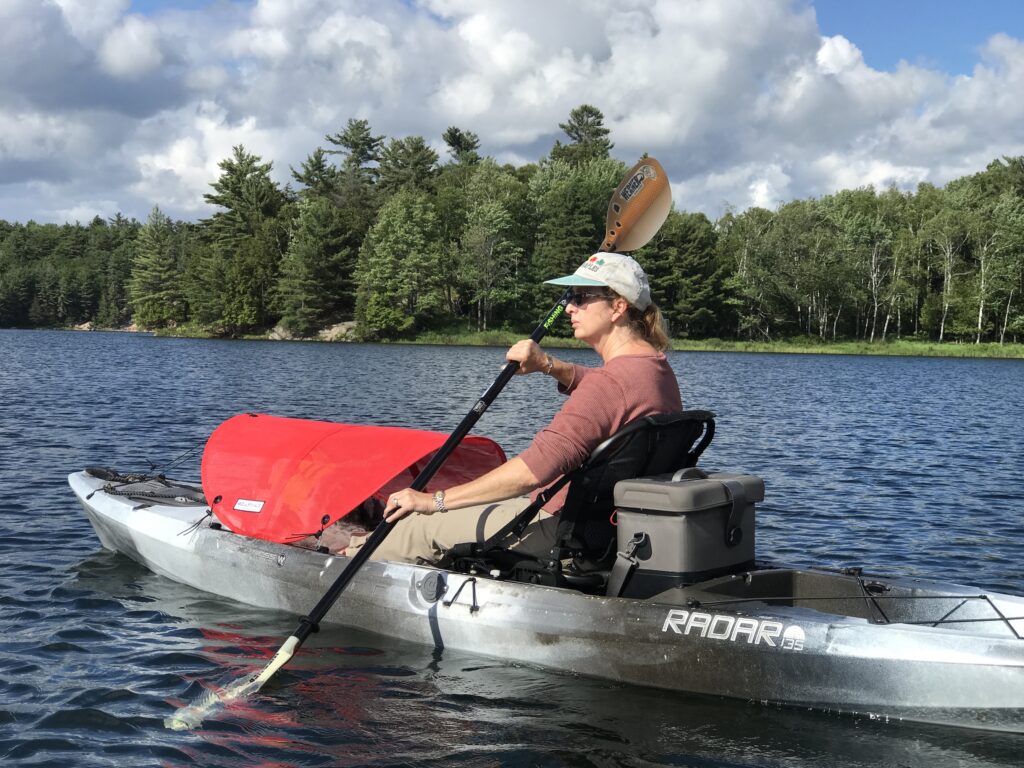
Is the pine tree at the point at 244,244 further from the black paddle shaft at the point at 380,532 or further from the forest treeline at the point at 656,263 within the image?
the black paddle shaft at the point at 380,532

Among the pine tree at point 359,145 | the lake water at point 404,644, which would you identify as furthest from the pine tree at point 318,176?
the lake water at point 404,644

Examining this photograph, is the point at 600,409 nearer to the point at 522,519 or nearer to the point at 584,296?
the point at 584,296

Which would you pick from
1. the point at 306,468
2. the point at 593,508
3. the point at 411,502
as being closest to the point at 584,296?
the point at 593,508

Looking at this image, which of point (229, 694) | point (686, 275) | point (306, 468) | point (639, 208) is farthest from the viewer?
point (686, 275)

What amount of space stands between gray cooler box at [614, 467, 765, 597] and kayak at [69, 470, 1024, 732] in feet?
0.04

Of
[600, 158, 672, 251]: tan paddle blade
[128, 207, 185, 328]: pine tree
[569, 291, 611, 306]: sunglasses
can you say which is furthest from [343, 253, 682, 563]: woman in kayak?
[128, 207, 185, 328]: pine tree

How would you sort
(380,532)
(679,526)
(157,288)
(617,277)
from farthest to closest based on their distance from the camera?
(157,288) < (380,532) < (617,277) < (679,526)

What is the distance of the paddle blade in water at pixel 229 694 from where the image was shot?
19.3 ft

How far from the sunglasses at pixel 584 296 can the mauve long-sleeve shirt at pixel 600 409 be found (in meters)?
0.37

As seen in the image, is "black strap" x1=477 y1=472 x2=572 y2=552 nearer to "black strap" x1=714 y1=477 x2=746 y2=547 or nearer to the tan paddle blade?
"black strap" x1=714 y1=477 x2=746 y2=547

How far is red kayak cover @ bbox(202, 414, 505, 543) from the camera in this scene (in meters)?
7.03

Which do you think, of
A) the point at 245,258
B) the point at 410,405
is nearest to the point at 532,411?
the point at 410,405

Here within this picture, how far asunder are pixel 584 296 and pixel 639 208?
7.31 feet

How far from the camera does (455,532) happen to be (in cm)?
682
